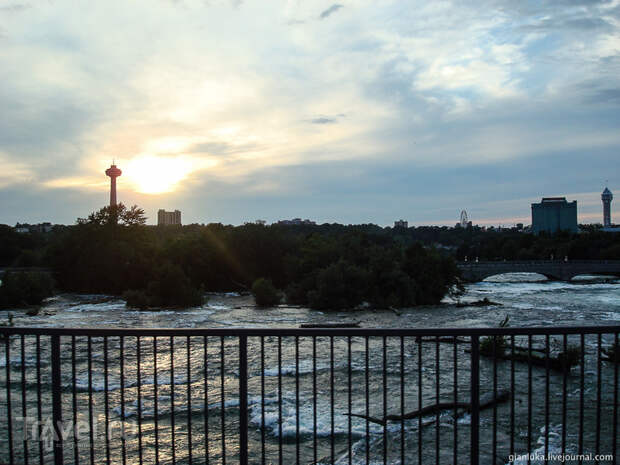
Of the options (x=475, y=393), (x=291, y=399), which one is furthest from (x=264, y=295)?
(x=475, y=393)

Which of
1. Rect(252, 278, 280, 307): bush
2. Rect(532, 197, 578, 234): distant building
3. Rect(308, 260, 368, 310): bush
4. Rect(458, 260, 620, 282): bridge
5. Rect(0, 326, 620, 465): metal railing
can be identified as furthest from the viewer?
Rect(532, 197, 578, 234): distant building

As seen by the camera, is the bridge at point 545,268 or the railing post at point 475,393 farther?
the bridge at point 545,268

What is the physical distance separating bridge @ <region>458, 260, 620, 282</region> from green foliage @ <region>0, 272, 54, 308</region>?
43.1m

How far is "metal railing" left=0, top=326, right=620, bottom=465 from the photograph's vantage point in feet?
12.6

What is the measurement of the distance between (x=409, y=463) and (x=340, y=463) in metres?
0.86

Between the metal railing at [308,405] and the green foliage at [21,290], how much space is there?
63.8 ft

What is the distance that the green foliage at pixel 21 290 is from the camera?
3331cm

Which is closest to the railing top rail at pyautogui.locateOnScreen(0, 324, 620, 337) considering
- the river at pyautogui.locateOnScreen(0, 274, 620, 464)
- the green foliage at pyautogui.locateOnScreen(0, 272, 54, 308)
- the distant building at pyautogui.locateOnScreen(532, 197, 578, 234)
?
the river at pyautogui.locateOnScreen(0, 274, 620, 464)

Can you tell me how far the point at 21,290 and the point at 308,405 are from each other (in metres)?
29.8

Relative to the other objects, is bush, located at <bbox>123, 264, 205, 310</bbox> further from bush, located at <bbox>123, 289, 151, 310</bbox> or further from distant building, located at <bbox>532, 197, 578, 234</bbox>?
distant building, located at <bbox>532, 197, 578, 234</bbox>

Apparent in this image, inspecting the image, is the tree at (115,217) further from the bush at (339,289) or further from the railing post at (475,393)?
the railing post at (475,393)

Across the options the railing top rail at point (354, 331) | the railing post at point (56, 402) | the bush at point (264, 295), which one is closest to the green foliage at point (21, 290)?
the bush at point (264, 295)

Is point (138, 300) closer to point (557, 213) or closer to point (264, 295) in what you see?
point (264, 295)

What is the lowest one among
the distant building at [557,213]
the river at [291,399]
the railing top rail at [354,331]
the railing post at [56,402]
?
the river at [291,399]
